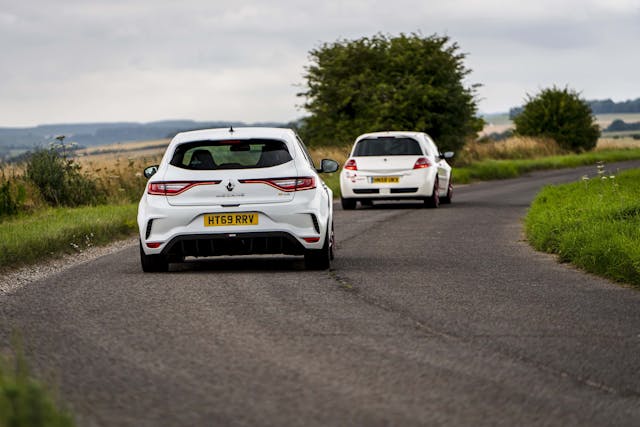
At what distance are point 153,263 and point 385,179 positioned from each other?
1306 centimetres

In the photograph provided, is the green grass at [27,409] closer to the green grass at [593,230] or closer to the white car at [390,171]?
the green grass at [593,230]

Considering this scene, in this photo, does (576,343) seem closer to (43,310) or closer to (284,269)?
(43,310)

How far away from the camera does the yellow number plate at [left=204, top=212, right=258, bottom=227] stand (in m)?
12.8

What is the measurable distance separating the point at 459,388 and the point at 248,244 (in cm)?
633

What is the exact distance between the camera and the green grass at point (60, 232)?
14.7m

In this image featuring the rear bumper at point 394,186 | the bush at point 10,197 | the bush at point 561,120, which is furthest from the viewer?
the bush at point 561,120

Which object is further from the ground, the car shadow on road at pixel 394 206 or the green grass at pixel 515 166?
the car shadow on road at pixel 394 206

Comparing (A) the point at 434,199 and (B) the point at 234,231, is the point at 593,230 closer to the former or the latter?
(B) the point at 234,231

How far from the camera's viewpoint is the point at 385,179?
84.4 feet

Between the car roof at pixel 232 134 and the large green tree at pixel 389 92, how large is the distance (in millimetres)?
30749

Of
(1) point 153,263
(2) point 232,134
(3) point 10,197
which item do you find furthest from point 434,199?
(1) point 153,263

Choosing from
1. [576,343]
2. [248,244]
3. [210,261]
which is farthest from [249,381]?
[210,261]

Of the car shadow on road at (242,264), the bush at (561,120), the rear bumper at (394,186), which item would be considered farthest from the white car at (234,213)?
the bush at (561,120)

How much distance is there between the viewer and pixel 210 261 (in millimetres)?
14742
